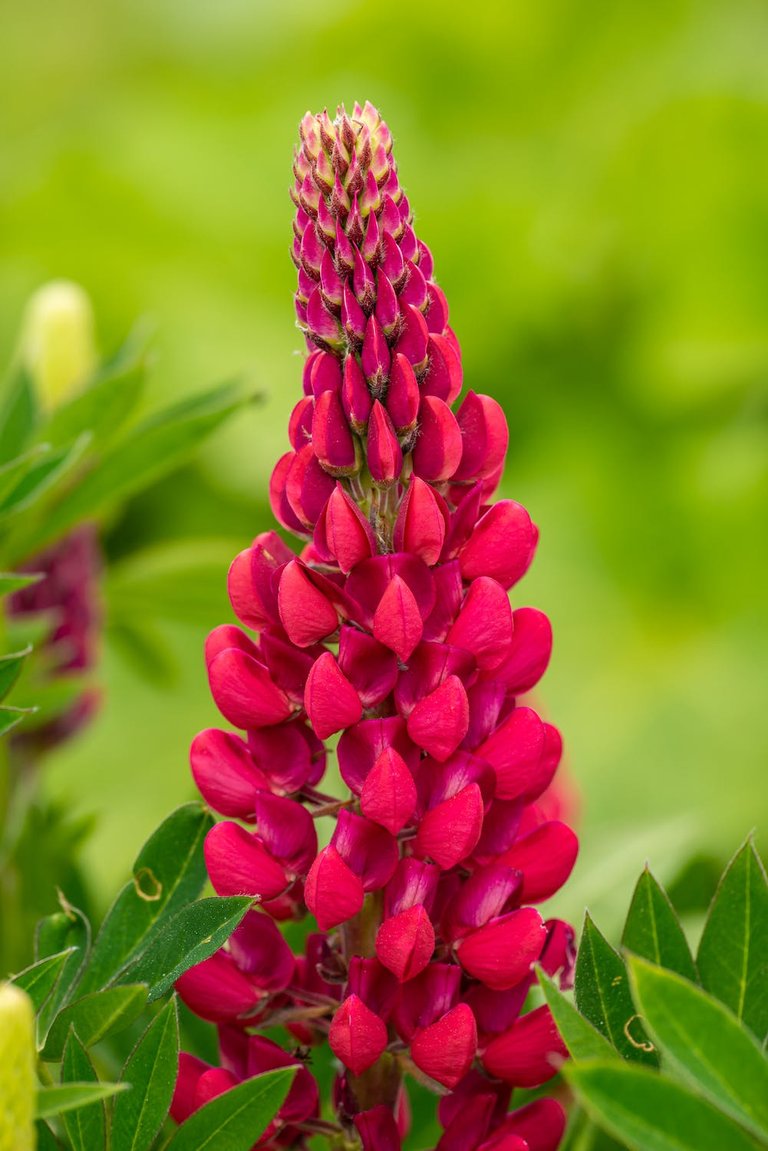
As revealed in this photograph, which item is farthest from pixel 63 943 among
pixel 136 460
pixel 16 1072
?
pixel 136 460

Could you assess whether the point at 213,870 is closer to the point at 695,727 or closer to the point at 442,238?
the point at 695,727

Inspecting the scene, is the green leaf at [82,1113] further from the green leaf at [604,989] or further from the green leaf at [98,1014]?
the green leaf at [604,989]

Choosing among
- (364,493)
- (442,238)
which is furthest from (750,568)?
(364,493)

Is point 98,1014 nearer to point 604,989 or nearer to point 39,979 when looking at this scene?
point 39,979

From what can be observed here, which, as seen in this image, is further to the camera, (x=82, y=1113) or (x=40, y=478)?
(x=40, y=478)

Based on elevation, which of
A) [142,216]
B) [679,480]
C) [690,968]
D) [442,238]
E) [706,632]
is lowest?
[690,968]

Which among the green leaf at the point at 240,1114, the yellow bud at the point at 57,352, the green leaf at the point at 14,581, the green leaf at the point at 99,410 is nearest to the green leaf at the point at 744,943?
the green leaf at the point at 240,1114
